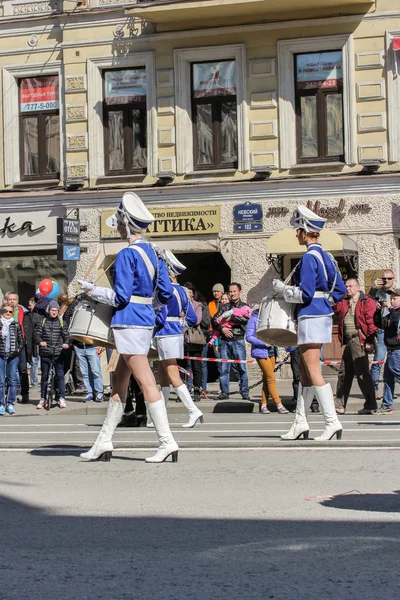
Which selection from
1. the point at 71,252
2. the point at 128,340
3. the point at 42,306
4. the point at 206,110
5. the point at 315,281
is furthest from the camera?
the point at 71,252

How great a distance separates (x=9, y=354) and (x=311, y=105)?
9117 millimetres

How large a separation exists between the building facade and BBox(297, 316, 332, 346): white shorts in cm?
1210

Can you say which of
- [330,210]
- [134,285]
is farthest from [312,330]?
A: [330,210]

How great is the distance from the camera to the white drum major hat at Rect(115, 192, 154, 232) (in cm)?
988

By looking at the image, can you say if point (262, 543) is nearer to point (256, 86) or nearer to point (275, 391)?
point (275, 391)

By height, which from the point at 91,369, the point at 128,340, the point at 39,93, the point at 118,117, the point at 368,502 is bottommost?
the point at 91,369

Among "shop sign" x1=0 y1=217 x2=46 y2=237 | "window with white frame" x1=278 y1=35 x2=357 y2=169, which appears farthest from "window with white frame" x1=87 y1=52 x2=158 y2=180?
"window with white frame" x1=278 y1=35 x2=357 y2=169

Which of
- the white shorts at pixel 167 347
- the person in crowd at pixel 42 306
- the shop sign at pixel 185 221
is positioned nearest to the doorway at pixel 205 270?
the shop sign at pixel 185 221

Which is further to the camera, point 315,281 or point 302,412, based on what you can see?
point 302,412

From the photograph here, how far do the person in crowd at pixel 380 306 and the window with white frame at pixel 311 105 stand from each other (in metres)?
3.71

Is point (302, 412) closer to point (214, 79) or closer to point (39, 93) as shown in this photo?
point (214, 79)

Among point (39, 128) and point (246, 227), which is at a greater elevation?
point (39, 128)

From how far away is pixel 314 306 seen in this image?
10992mm

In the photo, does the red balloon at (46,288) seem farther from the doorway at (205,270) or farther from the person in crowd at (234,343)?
the doorway at (205,270)
